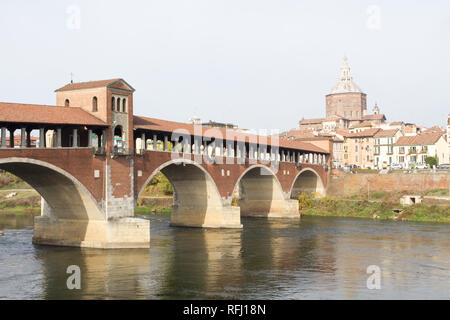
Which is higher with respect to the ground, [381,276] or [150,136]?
[150,136]

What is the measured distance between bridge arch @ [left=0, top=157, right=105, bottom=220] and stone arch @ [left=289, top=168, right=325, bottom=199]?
5078 cm

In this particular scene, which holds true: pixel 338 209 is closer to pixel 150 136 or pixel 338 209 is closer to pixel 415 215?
pixel 415 215

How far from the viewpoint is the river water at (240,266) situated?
3225 cm

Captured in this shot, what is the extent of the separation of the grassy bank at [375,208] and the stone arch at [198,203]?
78.2 feet

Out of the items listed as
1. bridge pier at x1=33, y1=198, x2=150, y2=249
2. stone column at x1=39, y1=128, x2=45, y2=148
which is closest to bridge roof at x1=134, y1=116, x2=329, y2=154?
bridge pier at x1=33, y1=198, x2=150, y2=249

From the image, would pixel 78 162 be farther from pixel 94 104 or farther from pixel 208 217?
pixel 208 217

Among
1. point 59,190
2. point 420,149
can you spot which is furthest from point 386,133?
point 59,190

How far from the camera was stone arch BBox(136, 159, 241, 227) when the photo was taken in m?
61.8

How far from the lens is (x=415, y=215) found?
244 feet

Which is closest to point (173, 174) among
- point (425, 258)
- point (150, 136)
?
point (150, 136)

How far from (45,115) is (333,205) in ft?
169

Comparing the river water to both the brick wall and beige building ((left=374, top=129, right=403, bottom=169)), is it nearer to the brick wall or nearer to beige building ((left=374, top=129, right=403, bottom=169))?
the brick wall

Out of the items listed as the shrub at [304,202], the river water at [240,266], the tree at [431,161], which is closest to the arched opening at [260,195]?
the shrub at [304,202]

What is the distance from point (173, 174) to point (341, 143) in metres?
77.6
